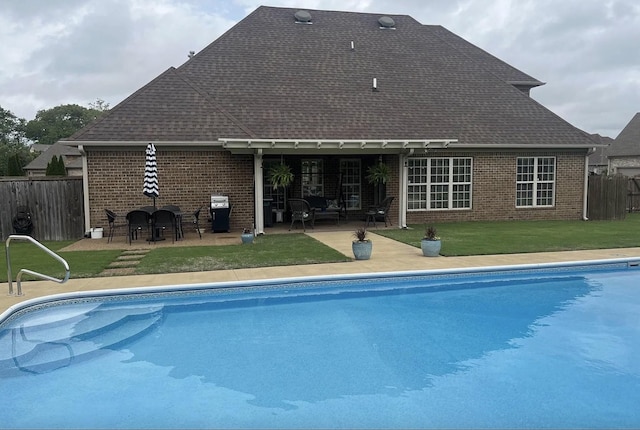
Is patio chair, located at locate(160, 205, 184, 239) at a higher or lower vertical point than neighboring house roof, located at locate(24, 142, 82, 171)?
lower

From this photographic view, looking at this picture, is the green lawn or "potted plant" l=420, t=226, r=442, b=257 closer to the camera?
the green lawn

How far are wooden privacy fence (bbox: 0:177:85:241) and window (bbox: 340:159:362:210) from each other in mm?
9209

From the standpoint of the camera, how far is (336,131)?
15.8 meters

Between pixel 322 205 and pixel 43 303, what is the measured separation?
1042cm

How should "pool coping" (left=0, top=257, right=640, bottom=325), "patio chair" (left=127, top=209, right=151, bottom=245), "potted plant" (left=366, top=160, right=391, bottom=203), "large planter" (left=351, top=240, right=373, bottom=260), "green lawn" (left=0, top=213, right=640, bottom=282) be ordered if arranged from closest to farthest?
"pool coping" (left=0, top=257, right=640, bottom=325)
"green lawn" (left=0, top=213, right=640, bottom=282)
"large planter" (left=351, top=240, right=373, bottom=260)
"patio chair" (left=127, top=209, right=151, bottom=245)
"potted plant" (left=366, top=160, right=391, bottom=203)

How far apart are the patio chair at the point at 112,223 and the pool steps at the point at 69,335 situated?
20.8ft

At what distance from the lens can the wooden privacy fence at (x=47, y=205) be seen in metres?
14.4

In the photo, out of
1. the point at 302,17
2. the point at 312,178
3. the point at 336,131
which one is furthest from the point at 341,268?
the point at 302,17

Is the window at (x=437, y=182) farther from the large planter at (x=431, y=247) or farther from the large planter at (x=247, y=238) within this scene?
the large planter at (x=247, y=238)

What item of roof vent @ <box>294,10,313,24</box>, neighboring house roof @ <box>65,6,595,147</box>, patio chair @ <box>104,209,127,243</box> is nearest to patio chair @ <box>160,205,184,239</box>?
patio chair @ <box>104,209,127,243</box>

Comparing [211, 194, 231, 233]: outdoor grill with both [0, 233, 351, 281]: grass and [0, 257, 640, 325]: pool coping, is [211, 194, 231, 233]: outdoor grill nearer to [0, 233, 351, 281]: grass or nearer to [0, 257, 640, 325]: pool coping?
[0, 233, 351, 281]: grass

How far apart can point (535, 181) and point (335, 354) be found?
1467cm

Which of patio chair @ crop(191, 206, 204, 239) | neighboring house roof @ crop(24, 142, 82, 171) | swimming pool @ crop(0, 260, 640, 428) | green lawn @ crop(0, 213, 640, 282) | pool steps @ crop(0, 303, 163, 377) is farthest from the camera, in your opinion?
neighboring house roof @ crop(24, 142, 82, 171)

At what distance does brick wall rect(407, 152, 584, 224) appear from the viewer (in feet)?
57.0
